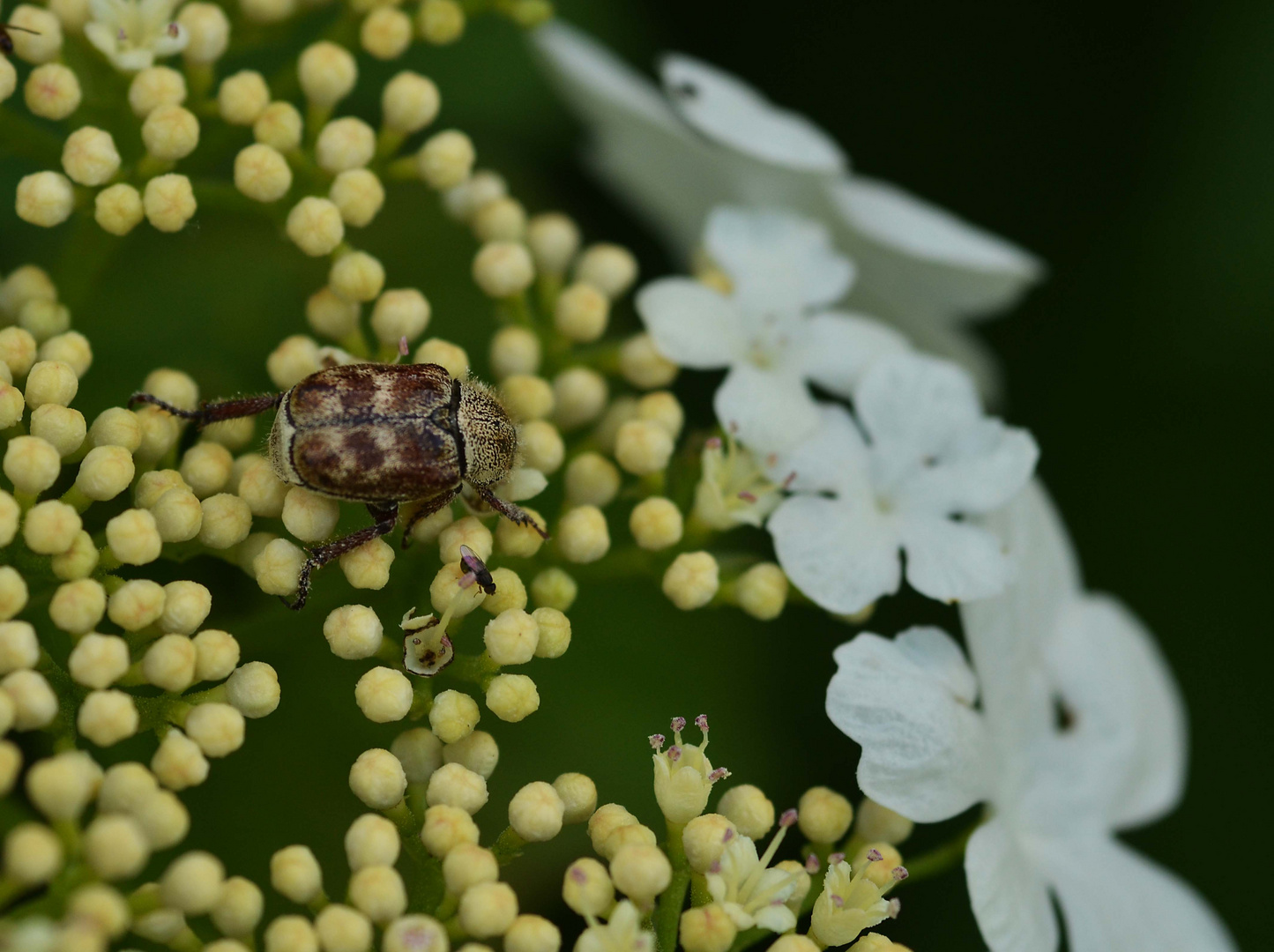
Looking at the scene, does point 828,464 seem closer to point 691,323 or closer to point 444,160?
point 691,323

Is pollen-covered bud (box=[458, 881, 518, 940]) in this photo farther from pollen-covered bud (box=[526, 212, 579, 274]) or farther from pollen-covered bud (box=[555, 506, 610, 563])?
pollen-covered bud (box=[526, 212, 579, 274])

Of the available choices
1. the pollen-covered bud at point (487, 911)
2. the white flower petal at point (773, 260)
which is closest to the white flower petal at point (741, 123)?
the white flower petal at point (773, 260)

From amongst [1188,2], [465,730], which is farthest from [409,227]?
[1188,2]

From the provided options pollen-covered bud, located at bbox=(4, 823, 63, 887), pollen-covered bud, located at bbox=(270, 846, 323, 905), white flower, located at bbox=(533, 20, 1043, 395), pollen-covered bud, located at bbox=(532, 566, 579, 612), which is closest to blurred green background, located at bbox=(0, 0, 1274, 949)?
white flower, located at bbox=(533, 20, 1043, 395)

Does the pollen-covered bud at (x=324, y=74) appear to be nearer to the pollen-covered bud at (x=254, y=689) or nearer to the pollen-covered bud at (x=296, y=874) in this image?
the pollen-covered bud at (x=254, y=689)

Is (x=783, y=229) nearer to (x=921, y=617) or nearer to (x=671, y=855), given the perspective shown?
(x=921, y=617)

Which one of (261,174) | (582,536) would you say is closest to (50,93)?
(261,174)
